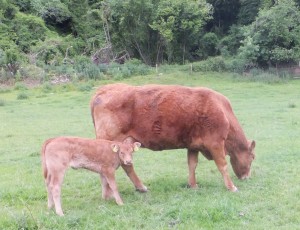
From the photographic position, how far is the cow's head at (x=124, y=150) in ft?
24.8

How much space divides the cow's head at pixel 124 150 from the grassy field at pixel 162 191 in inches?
25.0

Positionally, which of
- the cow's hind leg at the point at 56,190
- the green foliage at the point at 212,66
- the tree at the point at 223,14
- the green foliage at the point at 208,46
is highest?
the tree at the point at 223,14

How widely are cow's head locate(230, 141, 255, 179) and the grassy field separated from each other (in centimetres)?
15

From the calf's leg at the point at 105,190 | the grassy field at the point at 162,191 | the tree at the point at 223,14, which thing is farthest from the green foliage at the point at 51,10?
the calf's leg at the point at 105,190

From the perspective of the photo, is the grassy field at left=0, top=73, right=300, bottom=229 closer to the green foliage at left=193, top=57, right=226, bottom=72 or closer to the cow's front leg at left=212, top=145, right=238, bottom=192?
the cow's front leg at left=212, top=145, right=238, bottom=192

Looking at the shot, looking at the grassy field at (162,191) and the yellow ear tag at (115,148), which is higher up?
the yellow ear tag at (115,148)

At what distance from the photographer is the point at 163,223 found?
647 cm

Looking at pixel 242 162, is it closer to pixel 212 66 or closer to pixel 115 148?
pixel 115 148

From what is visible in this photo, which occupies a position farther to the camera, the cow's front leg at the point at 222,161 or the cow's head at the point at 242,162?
the cow's head at the point at 242,162

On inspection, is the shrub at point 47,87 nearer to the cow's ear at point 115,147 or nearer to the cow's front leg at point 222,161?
the cow's front leg at point 222,161

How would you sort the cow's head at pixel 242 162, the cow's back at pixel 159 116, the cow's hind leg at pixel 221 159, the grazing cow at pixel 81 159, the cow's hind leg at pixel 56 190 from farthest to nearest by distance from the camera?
the cow's head at pixel 242 162 < the cow's hind leg at pixel 221 159 < the cow's back at pixel 159 116 < the grazing cow at pixel 81 159 < the cow's hind leg at pixel 56 190

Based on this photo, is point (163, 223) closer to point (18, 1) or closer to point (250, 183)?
point (250, 183)

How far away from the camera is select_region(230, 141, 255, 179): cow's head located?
9148 mm

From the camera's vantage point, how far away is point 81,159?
7.40 m
